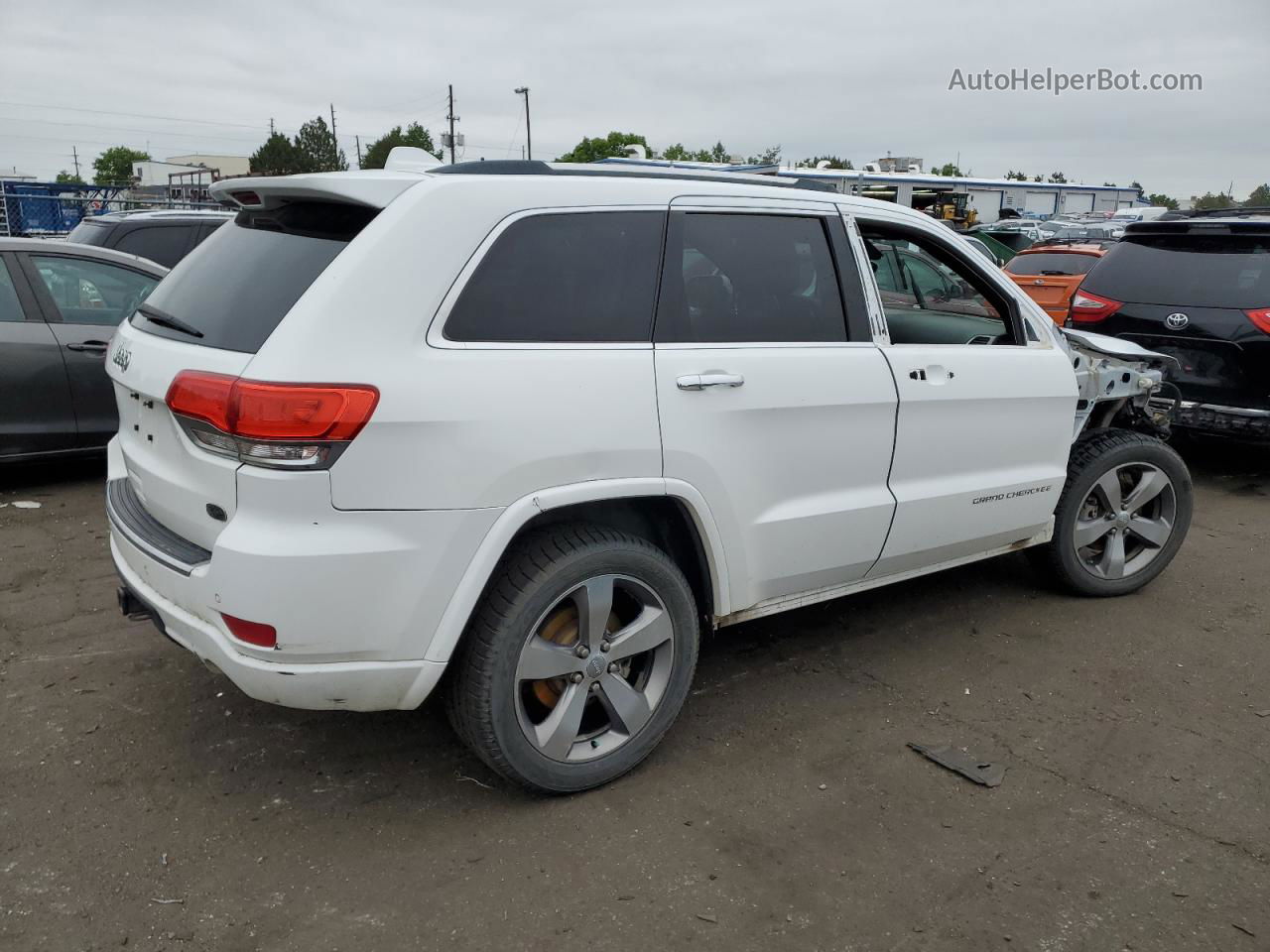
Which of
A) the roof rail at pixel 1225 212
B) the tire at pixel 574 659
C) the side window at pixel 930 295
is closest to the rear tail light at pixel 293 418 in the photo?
the tire at pixel 574 659

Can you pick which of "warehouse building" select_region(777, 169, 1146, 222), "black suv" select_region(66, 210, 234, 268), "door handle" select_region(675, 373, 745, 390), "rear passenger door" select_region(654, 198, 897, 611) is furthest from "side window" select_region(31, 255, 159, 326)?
"warehouse building" select_region(777, 169, 1146, 222)

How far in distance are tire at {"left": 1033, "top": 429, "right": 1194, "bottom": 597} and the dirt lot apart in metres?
0.42

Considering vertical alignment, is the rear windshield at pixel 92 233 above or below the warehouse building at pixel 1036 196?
below

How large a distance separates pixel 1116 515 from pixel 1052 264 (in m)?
9.84

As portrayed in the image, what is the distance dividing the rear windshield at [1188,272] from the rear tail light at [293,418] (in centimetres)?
620

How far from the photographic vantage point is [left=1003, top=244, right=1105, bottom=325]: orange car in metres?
11.7

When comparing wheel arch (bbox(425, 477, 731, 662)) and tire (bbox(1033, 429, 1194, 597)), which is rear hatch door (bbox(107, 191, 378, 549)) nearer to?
wheel arch (bbox(425, 477, 731, 662))

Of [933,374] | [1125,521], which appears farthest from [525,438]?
[1125,521]

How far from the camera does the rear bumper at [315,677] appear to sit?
8.45 ft

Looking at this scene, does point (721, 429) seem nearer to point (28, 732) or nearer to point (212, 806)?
point (212, 806)

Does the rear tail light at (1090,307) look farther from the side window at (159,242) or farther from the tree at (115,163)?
the tree at (115,163)

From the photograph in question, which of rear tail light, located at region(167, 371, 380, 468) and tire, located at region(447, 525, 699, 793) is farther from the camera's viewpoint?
tire, located at region(447, 525, 699, 793)

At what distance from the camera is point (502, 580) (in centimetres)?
280

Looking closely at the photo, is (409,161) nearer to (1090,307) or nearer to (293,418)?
(293,418)
